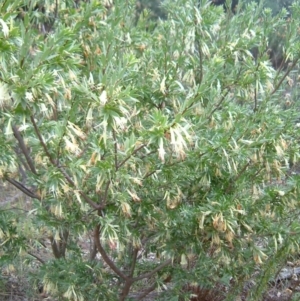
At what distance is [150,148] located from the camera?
315cm

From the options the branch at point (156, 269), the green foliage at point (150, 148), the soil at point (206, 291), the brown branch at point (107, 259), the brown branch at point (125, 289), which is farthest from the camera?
the soil at point (206, 291)

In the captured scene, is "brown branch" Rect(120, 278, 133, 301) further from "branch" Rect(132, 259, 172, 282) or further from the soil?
the soil

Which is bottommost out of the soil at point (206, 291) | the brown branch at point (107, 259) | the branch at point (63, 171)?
the soil at point (206, 291)

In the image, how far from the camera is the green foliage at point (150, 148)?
277cm

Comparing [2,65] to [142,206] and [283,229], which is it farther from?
[283,229]

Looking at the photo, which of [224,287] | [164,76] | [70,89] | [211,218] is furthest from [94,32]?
[224,287]

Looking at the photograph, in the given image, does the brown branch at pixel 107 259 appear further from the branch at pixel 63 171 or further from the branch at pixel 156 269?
the branch at pixel 63 171

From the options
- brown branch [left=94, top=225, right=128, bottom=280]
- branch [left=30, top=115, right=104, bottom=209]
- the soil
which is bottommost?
the soil

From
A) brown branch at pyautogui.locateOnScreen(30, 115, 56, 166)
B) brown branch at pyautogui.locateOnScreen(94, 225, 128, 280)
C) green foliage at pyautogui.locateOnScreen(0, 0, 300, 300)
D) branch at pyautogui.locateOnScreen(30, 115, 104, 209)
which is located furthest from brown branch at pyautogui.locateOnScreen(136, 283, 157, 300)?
brown branch at pyautogui.locateOnScreen(30, 115, 56, 166)

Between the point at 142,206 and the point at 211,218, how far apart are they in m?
0.42

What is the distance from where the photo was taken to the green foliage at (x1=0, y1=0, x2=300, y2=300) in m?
2.77

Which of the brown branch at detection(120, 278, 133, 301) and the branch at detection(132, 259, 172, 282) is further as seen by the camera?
the brown branch at detection(120, 278, 133, 301)

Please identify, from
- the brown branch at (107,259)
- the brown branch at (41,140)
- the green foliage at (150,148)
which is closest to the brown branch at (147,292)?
the green foliage at (150,148)

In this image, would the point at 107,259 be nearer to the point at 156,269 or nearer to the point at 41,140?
the point at 156,269
